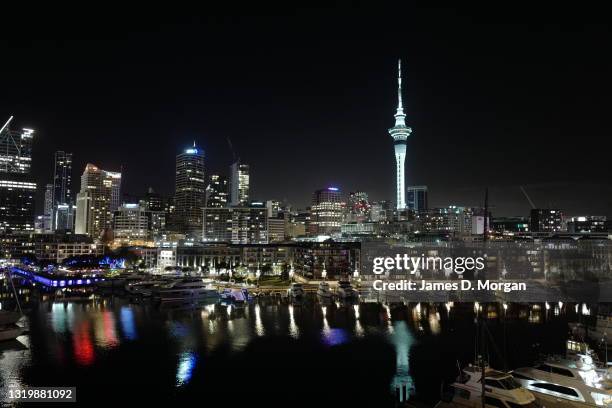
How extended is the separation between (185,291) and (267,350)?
22.2 m

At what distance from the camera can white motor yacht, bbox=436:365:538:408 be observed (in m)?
13.5

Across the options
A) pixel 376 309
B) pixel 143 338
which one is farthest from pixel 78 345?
pixel 376 309

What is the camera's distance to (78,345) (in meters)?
25.8

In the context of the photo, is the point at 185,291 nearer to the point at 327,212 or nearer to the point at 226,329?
the point at 226,329

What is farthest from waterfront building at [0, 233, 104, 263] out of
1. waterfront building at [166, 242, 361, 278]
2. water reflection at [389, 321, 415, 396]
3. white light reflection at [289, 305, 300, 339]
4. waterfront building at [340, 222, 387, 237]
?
water reflection at [389, 321, 415, 396]

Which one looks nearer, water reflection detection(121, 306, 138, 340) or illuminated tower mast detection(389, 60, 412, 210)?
water reflection detection(121, 306, 138, 340)

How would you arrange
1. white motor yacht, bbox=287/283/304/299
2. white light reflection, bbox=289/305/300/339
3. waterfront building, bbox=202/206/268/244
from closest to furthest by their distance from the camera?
white light reflection, bbox=289/305/300/339
white motor yacht, bbox=287/283/304/299
waterfront building, bbox=202/206/268/244

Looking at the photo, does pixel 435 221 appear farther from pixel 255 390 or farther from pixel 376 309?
pixel 255 390

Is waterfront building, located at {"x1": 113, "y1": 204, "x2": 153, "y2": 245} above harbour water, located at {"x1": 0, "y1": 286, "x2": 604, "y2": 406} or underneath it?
above

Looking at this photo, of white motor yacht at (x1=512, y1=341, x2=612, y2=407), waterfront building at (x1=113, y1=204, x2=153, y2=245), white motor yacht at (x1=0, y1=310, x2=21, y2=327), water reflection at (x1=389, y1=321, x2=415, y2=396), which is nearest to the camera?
white motor yacht at (x1=512, y1=341, x2=612, y2=407)

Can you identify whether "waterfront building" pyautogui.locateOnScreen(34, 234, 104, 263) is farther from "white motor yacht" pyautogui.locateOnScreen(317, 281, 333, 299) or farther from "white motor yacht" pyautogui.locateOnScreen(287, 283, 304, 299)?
"white motor yacht" pyautogui.locateOnScreen(317, 281, 333, 299)

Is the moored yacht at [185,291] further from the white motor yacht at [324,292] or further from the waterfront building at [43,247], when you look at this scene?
the waterfront building at [43,247]

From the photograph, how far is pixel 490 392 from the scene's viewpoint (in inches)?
549

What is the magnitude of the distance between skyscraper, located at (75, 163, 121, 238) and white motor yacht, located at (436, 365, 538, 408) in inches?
6118
